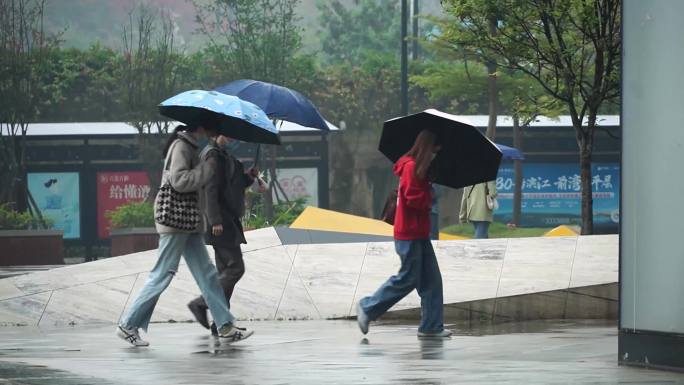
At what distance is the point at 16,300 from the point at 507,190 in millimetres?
22996

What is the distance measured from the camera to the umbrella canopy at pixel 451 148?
1114 centimetres

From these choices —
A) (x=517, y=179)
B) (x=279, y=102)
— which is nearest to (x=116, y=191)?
(x=517, y=179)

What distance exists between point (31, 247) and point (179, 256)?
65.0 ft

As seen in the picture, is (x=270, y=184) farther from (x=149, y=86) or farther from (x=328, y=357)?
(x=328, y=357)

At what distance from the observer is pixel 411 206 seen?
35.0ft

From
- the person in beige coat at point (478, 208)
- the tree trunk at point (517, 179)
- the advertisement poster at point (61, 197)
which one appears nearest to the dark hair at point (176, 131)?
the person in beige coat at point (478, 208)

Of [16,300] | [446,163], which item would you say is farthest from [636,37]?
[16,300]

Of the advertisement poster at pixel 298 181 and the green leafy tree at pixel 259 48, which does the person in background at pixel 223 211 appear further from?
the green leafy tree at pixel 259 48

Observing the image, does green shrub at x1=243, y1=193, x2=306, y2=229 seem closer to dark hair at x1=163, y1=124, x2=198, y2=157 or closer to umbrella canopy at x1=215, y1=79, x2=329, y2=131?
umbrella canopy at x1=215, y1=79, x2=329, y2=131

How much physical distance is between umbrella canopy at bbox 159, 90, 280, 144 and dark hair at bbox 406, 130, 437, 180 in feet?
3.98

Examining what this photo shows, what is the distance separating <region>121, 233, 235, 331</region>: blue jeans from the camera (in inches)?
410

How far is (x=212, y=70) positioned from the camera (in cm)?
4447

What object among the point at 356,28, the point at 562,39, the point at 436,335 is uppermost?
the point at 356,28

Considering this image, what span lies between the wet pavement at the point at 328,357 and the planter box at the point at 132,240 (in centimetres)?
1740
